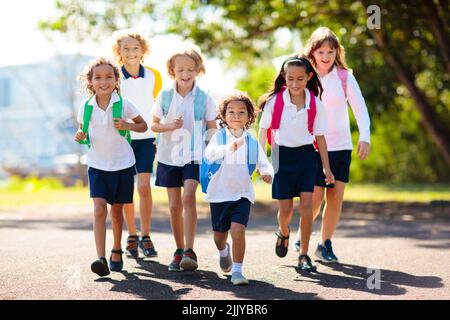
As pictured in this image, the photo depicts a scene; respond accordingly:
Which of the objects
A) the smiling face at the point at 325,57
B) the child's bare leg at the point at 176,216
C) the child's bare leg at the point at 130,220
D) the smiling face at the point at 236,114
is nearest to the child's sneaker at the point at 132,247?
the child's bare leg at the point at 130,220

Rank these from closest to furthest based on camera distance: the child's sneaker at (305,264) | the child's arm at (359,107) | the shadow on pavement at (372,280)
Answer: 1. the shadow on pavement at (372,280)
2. the child's sneaker at (305,264)
3. the child's arm at (359,107)

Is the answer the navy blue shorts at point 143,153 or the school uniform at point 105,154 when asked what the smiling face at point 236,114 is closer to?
the school uniform at point 105,154

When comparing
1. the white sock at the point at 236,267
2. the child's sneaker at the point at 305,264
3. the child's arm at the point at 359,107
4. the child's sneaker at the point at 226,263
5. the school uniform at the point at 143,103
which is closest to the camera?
the white sock at the point at 236,267

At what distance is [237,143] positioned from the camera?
19.1 feet

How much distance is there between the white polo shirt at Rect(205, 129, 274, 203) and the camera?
5910mm

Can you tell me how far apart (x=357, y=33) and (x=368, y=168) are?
47.0 feet

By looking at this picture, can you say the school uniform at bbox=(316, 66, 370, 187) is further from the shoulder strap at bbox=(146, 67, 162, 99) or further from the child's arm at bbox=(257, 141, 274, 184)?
the shoulder strap at bbox=(146, 67, 162, 99)

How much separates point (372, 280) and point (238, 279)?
1.03 metres

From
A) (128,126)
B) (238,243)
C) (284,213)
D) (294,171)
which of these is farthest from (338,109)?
(128,126)

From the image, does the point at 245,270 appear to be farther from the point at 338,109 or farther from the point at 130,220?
the point at 338,109

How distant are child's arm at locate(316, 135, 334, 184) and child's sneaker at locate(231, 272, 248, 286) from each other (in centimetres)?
128

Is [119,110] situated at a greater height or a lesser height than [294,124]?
greater

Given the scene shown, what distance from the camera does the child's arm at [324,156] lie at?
6.50 meters

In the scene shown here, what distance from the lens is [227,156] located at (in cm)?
593
